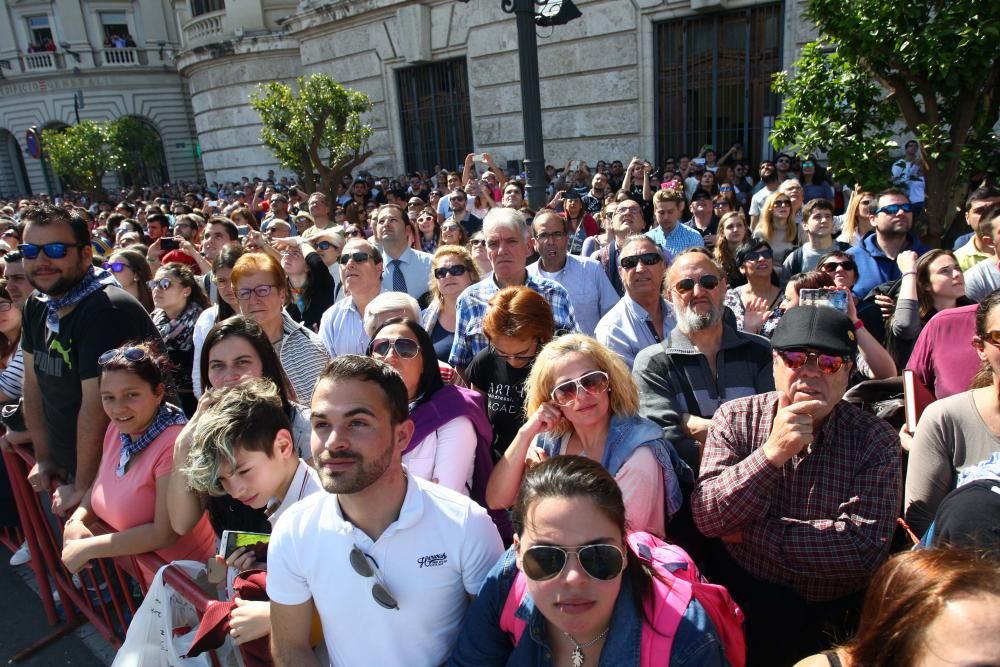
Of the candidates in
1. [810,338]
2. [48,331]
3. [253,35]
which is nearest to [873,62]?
[810,338]

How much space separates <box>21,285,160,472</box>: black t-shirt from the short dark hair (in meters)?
1.91

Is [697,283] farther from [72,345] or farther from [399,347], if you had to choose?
[72,345]

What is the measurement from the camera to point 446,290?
4.39 metres

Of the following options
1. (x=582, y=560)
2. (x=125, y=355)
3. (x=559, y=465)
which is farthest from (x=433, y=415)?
(x=125, y=355)

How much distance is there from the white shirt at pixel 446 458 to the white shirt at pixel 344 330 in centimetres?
181

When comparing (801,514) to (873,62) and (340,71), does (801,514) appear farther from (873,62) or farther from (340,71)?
(340,71)

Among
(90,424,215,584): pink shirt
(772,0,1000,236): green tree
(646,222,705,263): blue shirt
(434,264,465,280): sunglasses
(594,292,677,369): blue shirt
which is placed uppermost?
(772,0,1000,236): green tree

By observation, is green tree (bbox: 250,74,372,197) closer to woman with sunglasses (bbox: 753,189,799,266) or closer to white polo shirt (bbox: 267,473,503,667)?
woman with sunglasses (bbox: 753,189,799,266)

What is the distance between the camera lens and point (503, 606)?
6.09 ft

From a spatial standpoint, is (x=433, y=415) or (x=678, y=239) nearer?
(x=433, y=415)

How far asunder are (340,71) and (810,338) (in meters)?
23.0

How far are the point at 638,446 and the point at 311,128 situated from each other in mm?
14484

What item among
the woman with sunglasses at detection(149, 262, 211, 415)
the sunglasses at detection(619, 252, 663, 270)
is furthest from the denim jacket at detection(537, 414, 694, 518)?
the woman with sunglasses at detection(149, 262, 211, 415)

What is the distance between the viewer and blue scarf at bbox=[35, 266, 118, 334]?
3.36 metres
